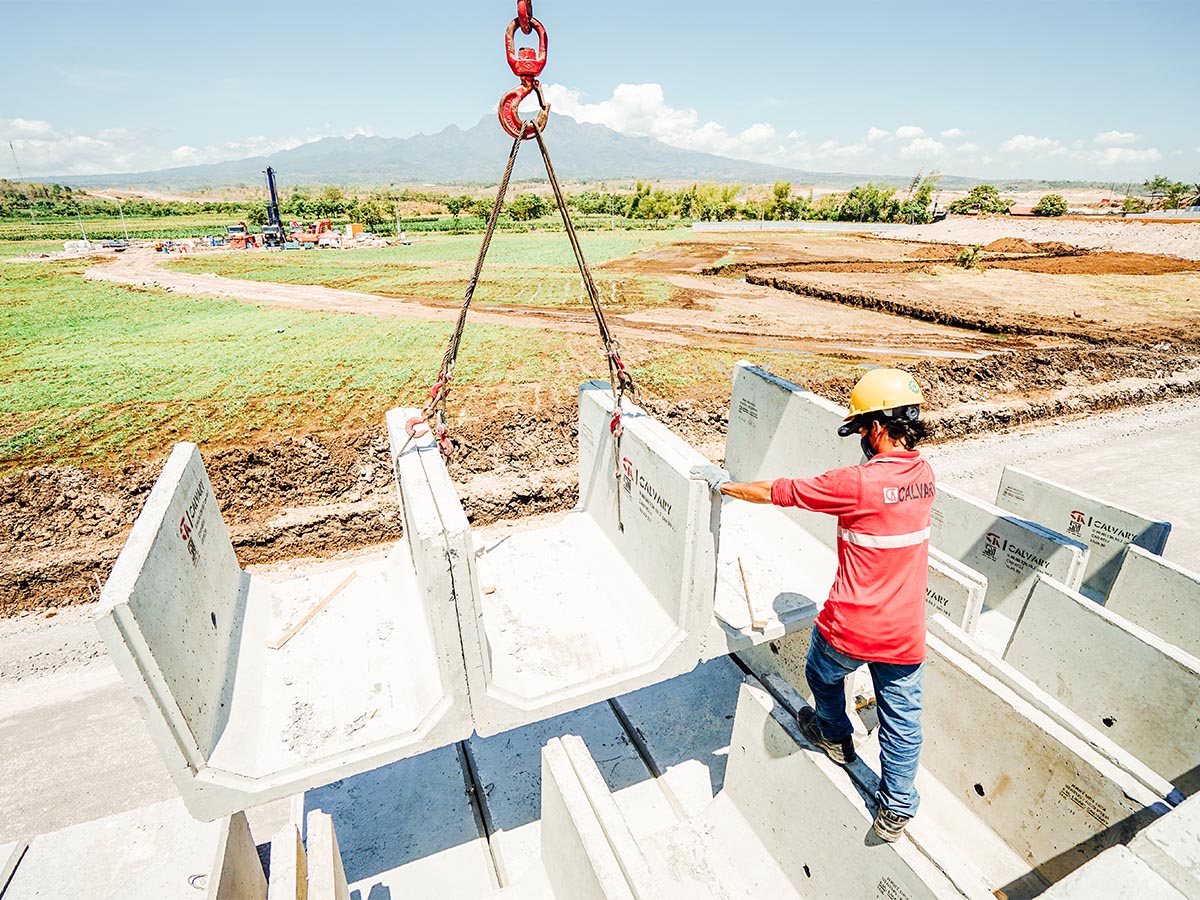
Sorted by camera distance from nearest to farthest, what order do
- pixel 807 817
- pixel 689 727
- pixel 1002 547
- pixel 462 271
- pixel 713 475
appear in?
pixel 713 475, pixel 807 817, pixel 689 727, pixel 1002 547, pixel 462 271

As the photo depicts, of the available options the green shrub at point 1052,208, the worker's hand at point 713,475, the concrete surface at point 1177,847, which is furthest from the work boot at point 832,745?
the green shrub at point 1052,208

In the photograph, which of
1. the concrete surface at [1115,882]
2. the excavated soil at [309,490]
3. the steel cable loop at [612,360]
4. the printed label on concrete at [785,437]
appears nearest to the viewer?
the concrete surface at [1115,882]

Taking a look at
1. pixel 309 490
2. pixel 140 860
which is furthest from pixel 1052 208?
pixel 140 860

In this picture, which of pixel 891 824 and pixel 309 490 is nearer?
pixel 891 824

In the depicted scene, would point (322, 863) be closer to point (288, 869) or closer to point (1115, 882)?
point (288, 869)

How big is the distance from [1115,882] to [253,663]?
3960mm

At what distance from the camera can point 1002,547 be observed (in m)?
5.33

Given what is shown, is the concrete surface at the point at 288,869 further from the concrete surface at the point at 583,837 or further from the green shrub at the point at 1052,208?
the green shrub at the point at 1052,208

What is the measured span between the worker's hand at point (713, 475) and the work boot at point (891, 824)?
1.66 meters

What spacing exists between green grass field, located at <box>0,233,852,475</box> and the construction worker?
7.86 metres

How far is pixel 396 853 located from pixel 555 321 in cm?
1444

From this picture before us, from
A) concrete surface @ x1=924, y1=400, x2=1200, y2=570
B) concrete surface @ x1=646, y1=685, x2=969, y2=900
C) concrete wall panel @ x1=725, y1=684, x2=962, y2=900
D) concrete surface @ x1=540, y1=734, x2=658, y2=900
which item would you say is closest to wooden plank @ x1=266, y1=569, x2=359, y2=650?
concrete surface @ x1=540, y1=734, x2=658, y2=900

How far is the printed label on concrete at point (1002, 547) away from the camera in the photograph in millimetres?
4798

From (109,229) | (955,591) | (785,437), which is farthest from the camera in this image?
(109,229)
